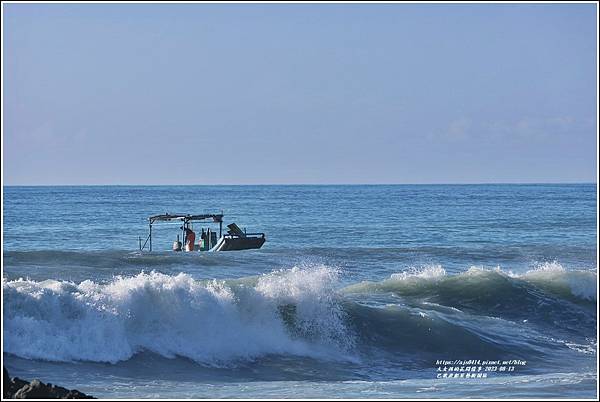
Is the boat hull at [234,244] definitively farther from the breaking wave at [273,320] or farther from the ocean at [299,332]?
the breaking wave at [273,320]

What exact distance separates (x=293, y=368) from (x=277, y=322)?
2159mm

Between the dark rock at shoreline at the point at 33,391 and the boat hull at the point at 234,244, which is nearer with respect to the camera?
the dark rock at shoreline at the point at 33,391

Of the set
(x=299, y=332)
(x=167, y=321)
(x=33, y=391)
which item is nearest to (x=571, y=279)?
(x=299, y=332)

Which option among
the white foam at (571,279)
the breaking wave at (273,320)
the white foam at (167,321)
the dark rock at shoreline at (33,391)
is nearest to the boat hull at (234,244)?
the white foam at (571,279)

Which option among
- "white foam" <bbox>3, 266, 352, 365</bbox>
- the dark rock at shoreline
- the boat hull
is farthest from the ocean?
the boat hull

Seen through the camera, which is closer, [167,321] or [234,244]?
[167,321]

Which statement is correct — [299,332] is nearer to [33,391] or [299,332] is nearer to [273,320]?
[273,320]

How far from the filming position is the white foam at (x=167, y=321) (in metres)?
16.7

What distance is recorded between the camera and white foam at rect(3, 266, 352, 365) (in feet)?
54.9

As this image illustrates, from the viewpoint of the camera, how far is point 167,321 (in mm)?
18125

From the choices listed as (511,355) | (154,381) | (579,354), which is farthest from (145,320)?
(579,354)

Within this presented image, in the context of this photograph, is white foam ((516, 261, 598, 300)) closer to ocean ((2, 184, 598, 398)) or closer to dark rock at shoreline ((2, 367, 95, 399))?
ocean ((2, 184, 598, 398))

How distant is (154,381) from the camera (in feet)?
50.8

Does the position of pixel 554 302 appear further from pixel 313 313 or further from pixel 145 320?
pixel 145 320
